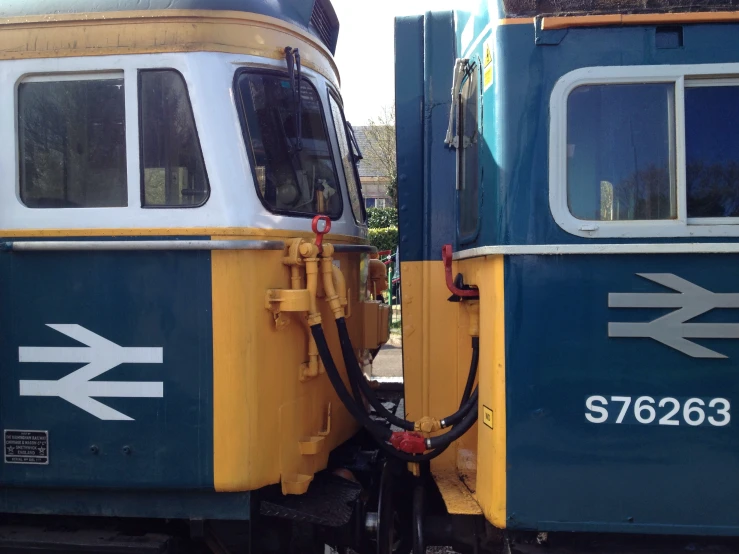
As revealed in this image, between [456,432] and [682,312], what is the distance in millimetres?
1032

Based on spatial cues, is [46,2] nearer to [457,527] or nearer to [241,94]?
[241,94]

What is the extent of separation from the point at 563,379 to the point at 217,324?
137 cm

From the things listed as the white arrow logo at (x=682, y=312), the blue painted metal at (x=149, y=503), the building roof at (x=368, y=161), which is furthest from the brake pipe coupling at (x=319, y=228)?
the building roof at (x=368, y=161)

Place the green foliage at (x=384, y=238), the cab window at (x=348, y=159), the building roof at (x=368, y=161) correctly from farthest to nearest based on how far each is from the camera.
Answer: the building roof at (x=368, y=161) → the green foliage at (x=384, y=238) → the cab window at (x=348, y=159)

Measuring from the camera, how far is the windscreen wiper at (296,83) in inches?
110

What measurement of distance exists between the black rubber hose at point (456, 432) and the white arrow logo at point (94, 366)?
118cm

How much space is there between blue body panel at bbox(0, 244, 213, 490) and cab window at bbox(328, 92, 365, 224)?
1.28 m

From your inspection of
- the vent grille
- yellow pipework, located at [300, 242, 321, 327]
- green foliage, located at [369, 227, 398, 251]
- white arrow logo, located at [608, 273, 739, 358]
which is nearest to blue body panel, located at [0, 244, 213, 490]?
yellow pipework, located at [300, 242, 321, 327]

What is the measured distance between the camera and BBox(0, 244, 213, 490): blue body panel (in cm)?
256

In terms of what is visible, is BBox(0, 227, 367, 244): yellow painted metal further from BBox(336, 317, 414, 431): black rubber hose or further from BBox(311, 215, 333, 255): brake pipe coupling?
BBox(336, 317, 414, 431): black rubber hose

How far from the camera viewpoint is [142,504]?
2.67 meters

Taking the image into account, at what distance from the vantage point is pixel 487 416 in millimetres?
2475

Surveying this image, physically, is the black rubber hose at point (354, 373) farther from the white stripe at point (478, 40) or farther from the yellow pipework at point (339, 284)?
the white stripe at point (478, 40)

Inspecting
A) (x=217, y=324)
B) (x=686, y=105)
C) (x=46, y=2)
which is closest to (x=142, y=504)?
(x=217, y=324)
